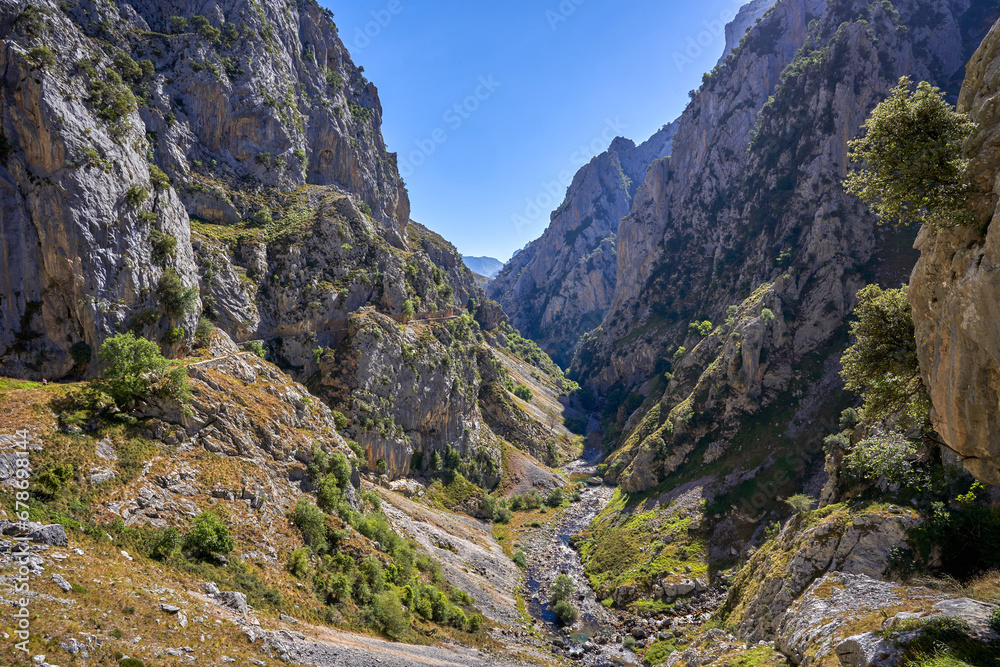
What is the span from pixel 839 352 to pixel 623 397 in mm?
78364

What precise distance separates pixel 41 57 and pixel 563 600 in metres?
73.9

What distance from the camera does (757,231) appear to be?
3880 inches

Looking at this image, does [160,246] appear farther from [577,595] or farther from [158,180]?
[577,595]

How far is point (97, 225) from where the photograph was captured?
1570 inches

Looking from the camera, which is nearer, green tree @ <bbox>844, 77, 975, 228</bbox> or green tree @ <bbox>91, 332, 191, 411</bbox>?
green tree @ <bbox>844, 77, 975, 228</bbox>

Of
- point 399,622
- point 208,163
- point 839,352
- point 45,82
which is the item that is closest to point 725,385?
point 839,352

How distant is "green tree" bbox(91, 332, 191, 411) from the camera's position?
24812 mm

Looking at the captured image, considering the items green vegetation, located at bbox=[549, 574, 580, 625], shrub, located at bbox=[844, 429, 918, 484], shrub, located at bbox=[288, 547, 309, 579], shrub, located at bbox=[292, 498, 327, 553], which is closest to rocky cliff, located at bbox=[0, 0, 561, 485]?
shrub, located at bbox=[292, 498, 327, 553]

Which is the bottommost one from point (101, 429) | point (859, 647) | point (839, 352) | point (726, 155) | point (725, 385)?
point (859, 647)

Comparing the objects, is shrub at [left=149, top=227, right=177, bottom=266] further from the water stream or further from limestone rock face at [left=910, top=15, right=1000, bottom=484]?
limestone rock face at [left=910, top=15, right=1000, bottom=484]

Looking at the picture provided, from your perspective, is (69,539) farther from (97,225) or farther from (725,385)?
(725,385)

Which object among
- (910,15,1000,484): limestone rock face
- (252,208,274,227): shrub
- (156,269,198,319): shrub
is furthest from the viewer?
(252,208,274,227): shrub

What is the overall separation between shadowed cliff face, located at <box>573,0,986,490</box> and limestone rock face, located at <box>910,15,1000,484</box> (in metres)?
55.8

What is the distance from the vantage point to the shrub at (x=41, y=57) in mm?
39188
